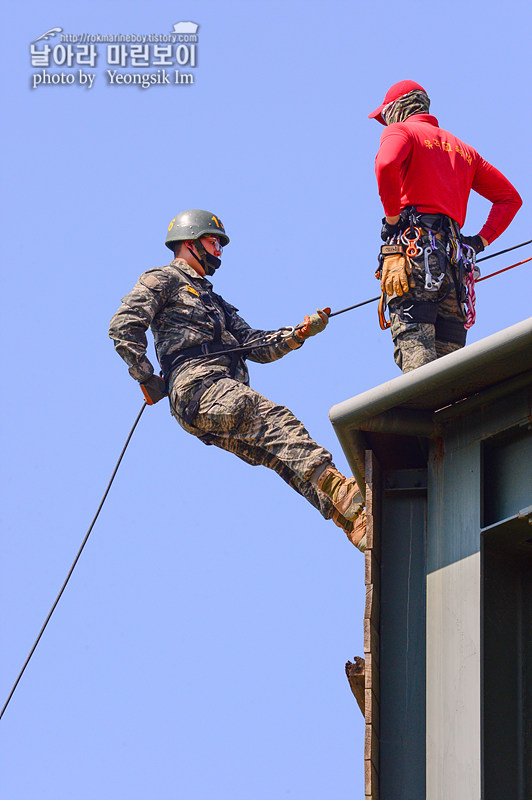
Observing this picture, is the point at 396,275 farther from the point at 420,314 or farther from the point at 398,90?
the point at 398,90

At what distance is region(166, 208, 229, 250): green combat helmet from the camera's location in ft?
36.4

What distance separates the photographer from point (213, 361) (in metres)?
10.4

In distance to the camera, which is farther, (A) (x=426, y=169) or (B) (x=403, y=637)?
(A) (x=426, y=169)

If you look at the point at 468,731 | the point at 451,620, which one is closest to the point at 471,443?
the point at 451,620

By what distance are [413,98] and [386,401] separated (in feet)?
13.7

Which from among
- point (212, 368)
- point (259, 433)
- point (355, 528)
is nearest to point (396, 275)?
point (259, 433)

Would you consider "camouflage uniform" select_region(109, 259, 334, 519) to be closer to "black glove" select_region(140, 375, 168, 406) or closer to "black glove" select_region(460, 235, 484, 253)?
"black glove" select_region(140, 375, 168, 406)

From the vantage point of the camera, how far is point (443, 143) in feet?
32.4

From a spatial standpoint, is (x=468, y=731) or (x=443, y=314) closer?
(x=468, y=731)

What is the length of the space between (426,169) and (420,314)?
1.07 metres

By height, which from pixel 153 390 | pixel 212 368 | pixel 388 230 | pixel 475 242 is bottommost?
pixel 153 390

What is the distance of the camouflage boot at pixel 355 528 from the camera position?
878 cm

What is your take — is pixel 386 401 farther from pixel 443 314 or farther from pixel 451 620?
pixel 443 314

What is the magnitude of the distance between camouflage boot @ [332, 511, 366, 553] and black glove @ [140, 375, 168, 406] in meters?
1.94
